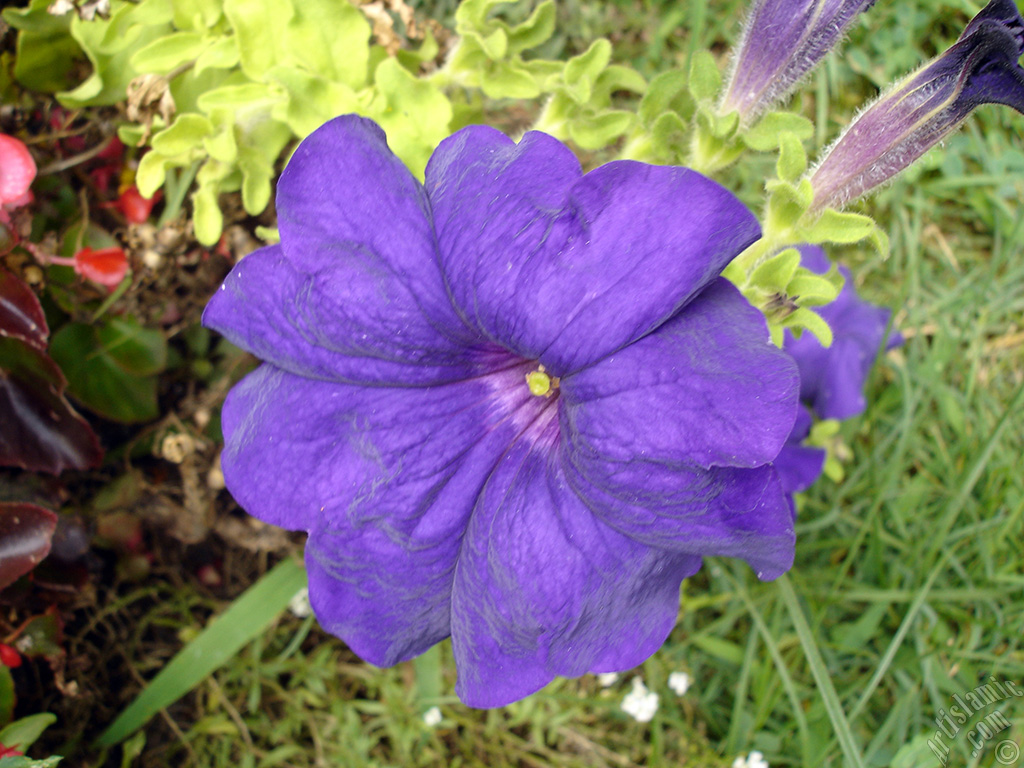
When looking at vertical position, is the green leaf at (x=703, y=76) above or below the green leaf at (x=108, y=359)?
above

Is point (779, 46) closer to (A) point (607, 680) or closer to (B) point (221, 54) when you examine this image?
(B) point (221, 54)

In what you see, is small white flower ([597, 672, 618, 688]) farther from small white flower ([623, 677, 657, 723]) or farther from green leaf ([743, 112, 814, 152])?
green leaf ([743, 112, 814, 152])

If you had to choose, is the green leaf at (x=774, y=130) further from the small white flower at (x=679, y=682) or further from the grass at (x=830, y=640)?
the small white flower at (x=679, y=682)

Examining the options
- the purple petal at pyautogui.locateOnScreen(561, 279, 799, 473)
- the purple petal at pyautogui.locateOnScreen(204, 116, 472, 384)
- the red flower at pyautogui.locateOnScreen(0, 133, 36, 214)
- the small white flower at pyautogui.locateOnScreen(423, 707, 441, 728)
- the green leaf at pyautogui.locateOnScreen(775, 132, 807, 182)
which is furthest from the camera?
the small white flower at pyautogui.locateOnScreen(423, 707, 441, 728)

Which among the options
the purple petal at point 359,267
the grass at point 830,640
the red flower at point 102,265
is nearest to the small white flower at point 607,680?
the grass at point 830,640

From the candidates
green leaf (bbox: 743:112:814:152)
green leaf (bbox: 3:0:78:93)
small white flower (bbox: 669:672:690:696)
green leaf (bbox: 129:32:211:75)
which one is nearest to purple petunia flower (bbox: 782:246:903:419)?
green leaf (bbox: 743:112:814:152)

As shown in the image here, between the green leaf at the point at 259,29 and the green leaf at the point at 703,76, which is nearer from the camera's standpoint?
the green leaf at the point at 703,76

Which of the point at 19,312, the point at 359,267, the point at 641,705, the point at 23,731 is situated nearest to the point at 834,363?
the point at 641,705
